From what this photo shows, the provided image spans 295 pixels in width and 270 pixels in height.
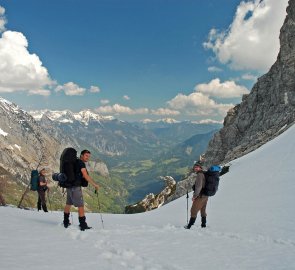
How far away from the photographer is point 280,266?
9.20 m

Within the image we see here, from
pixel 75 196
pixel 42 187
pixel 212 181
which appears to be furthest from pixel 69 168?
pixel 42 187

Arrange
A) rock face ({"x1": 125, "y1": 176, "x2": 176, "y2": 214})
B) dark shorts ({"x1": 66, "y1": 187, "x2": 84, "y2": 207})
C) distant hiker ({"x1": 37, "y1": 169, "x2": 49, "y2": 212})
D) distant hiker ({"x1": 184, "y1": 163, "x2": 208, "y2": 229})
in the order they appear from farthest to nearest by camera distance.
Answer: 1. rock face ({"x1": 125, "y1": 176, "x2": 176, "y2": 214})
2. distant hiker ({"x1": 37, "y1": 169, "x2": 49, "y2": 212})
3. distant hiker ({"x1": 184, "y1": 163, "x2": 208, "y2": 229})
4. dark shorts ({"x1": 66, "y1": 187, "x2": 84, "y2": 207})

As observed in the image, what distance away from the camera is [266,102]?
79812 millimetres

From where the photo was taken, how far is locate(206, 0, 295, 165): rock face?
2803 inches

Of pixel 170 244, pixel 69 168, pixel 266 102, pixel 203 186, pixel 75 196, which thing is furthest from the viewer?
pixel 266 102

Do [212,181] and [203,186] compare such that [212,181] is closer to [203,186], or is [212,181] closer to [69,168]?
[203,186]

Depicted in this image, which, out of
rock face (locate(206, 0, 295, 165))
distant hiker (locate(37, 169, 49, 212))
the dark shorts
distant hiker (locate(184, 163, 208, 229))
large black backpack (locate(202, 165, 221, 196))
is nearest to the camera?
the dark shorts

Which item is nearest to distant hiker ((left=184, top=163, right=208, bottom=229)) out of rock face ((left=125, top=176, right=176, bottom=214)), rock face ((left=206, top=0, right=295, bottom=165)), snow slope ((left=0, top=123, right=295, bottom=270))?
snow slope ((left=0, top=123, right=295, bottom=270))

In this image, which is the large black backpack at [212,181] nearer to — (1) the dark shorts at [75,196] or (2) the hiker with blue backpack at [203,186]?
(2) the hiker with blue backpack at [203,186]

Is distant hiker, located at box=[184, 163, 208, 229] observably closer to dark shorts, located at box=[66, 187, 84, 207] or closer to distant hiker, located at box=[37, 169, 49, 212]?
dark shorts, located at box=[66, 187, 84, 207]

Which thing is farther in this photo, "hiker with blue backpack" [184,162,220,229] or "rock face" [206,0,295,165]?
"rock face" [206,0,295,165]

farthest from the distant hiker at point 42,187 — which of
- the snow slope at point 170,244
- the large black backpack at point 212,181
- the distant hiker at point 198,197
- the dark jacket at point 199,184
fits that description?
the large black backpack at point 212,181

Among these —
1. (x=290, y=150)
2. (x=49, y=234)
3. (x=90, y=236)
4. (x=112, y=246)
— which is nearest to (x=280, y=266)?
(x=112, y=246)

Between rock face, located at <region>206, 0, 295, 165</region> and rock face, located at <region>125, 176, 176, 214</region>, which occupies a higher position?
rock face, located at <region>206, 0, 295, 165</region>
